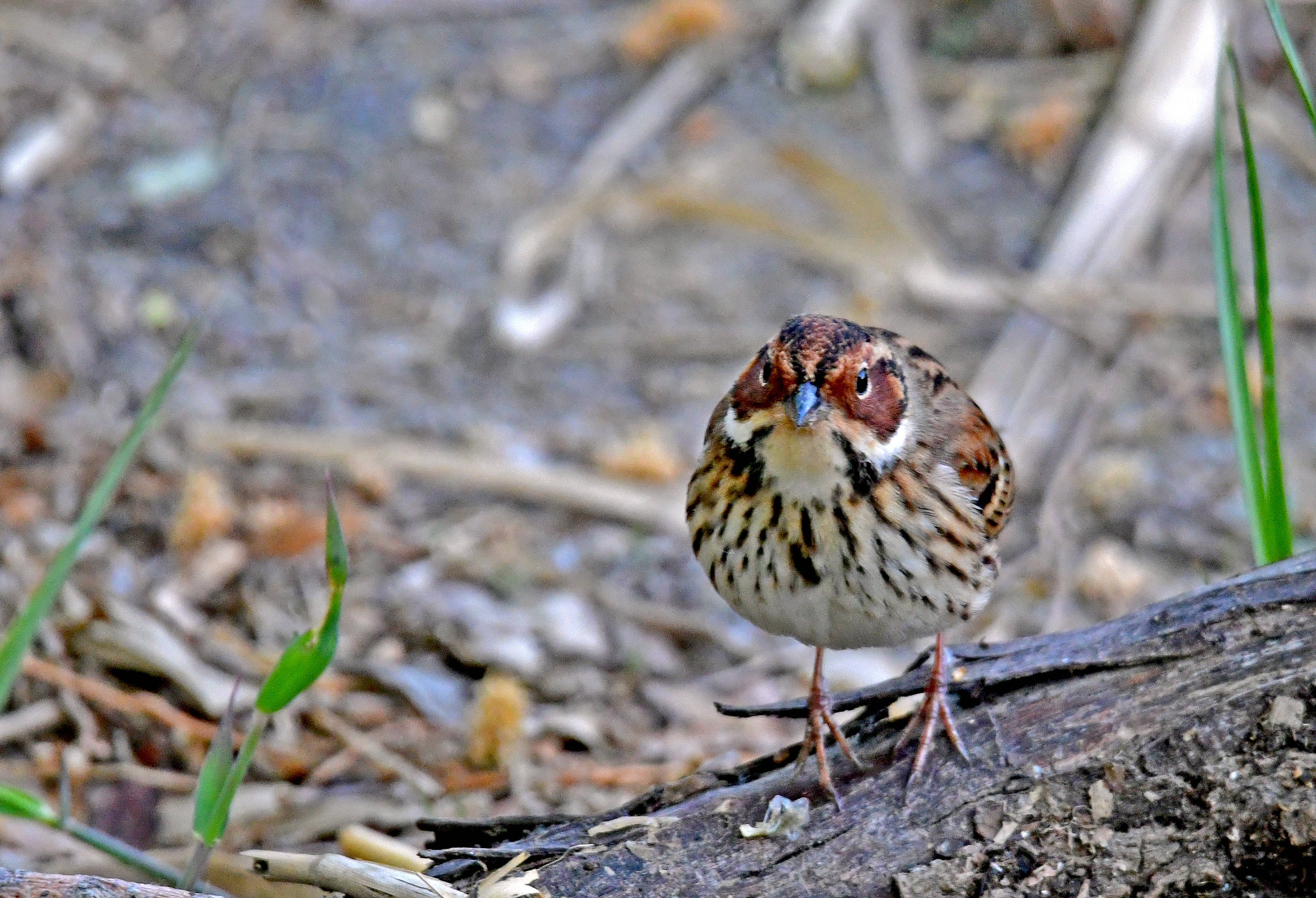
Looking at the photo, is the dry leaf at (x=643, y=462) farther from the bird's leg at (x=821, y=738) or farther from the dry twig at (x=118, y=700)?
the bird's leg at (x=821, y=738)

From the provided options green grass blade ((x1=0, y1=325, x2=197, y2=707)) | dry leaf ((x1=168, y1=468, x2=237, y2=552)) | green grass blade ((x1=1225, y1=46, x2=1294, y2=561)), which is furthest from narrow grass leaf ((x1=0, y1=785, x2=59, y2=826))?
green grass blade ((x1=1225, y1=46, x2=1294, y2=561))

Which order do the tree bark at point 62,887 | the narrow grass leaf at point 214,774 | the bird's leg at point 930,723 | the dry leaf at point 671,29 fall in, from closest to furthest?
the tree bark at point 62,887 → the narrow grass leaf at point 214,774 → the bird's leg at point 930,723 → the dry leaf at point 671,29

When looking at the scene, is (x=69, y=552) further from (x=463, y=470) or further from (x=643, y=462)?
(x=643, y=462)

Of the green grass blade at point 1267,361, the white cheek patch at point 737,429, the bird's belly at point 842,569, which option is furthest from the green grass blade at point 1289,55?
the white cheek patch at point 737,429

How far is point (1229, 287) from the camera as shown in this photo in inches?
125

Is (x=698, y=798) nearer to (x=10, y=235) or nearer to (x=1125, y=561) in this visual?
(x=1125, y=561)

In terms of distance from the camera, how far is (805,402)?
279 cm

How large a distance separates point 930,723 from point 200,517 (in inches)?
108

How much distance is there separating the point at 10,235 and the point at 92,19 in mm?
1722

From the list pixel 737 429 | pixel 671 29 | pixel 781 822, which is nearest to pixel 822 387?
pixel 737 429

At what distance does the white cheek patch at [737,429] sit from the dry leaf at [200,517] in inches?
86.8

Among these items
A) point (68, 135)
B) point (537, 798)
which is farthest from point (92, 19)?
point (537, 798)

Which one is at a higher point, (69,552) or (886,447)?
(886,447)

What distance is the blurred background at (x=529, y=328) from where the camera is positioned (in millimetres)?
4195
